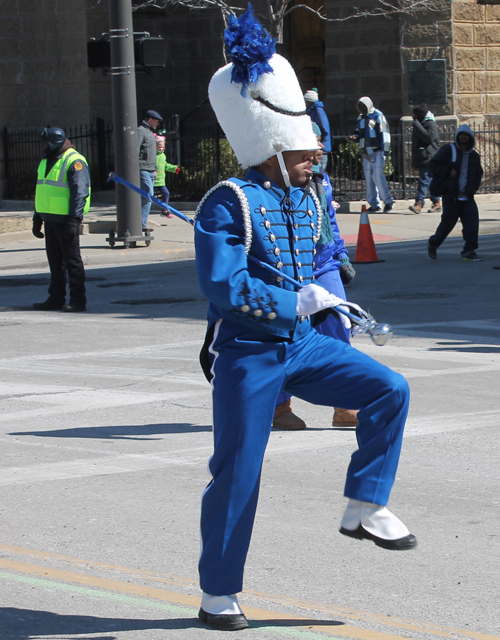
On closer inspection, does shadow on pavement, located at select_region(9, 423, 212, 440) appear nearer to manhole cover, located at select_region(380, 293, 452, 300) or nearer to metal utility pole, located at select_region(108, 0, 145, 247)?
manhole cover, located at select_region(380, 293, 452, 300)

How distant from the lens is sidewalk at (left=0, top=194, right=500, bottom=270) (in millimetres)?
17469

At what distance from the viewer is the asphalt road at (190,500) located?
410 centimetres

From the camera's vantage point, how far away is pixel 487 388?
816 centimetres

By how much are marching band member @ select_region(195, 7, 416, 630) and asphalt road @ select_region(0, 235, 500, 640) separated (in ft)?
1.12

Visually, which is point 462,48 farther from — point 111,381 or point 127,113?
point 111,381

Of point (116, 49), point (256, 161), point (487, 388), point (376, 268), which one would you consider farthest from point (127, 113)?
point (256, 161)

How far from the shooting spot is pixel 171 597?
4262 mm

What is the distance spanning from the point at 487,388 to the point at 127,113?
10.5 metres

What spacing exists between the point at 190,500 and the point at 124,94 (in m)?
12.6

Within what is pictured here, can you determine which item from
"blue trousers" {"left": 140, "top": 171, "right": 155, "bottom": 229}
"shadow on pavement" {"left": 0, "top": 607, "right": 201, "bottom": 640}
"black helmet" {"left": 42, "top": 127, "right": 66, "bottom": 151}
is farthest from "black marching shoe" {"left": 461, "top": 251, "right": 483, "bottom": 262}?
"shadow on pavement" {"left": 0, "top": 607, "right": 201, "bottom": 640}

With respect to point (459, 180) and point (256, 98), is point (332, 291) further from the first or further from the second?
point (459, 180)

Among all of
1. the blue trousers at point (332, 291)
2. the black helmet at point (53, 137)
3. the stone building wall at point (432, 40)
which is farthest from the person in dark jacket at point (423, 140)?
the blue trousers at point (332, 291)

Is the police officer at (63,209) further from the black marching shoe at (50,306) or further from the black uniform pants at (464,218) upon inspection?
the black uniform pants at (464,218)

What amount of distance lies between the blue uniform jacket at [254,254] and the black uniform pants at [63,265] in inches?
334
